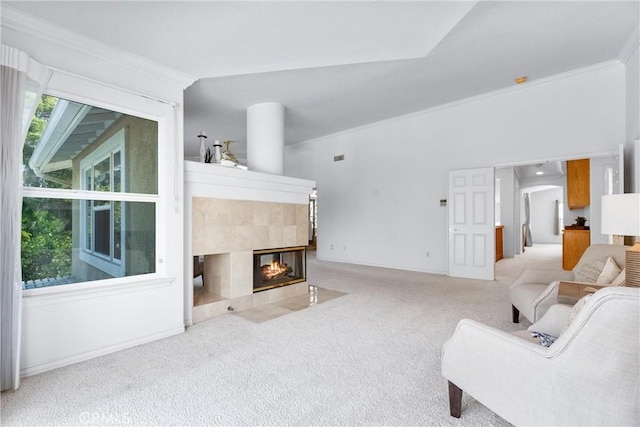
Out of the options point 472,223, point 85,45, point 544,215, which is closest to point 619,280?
point 472,223

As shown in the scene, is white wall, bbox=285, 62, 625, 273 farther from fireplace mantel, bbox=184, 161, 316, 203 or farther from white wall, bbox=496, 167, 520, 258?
white wall, bbox=496, 167, 520, 258

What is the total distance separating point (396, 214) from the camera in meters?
6.44

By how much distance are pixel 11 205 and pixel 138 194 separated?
89cm

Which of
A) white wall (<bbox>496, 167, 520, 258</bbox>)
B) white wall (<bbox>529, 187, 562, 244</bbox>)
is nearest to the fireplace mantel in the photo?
white wall (<bbox>496, 167, 520, 258</bbox>)

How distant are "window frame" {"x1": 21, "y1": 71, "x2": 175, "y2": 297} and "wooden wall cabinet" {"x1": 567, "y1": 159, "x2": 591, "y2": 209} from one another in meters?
8.08

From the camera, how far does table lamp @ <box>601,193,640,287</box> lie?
2039mm

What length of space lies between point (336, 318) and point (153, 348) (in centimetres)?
175

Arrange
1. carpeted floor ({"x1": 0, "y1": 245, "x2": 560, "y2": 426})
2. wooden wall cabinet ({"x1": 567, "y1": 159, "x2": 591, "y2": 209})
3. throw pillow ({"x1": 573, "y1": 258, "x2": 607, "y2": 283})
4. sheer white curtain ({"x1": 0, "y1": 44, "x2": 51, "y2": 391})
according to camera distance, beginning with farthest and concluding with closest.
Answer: wooden wall cabinet ({"x1": 567, "y1": 159, "x2": 591, "y2": 209}), throw pillow ({"x1": 573, "y1": 258, "x2": 607, "y2": 283}), sheer white curtain ({"x1": 0, "y1": 44, "x2": 51, "y2": 391}), carpeted floor ({"x1": 0, "y1": 245, "x2": 560, "y2": 426})

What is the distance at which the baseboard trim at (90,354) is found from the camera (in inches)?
86.3

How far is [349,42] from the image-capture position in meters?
3.24

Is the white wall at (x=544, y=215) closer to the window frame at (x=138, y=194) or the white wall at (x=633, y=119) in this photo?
the white wall at (x=633, y=119)

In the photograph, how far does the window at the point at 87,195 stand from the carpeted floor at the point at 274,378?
30.1 inches

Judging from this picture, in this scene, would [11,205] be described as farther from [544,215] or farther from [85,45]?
[544,215]

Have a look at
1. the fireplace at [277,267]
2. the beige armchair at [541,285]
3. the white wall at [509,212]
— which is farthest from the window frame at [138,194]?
the white wall at [509,212]
